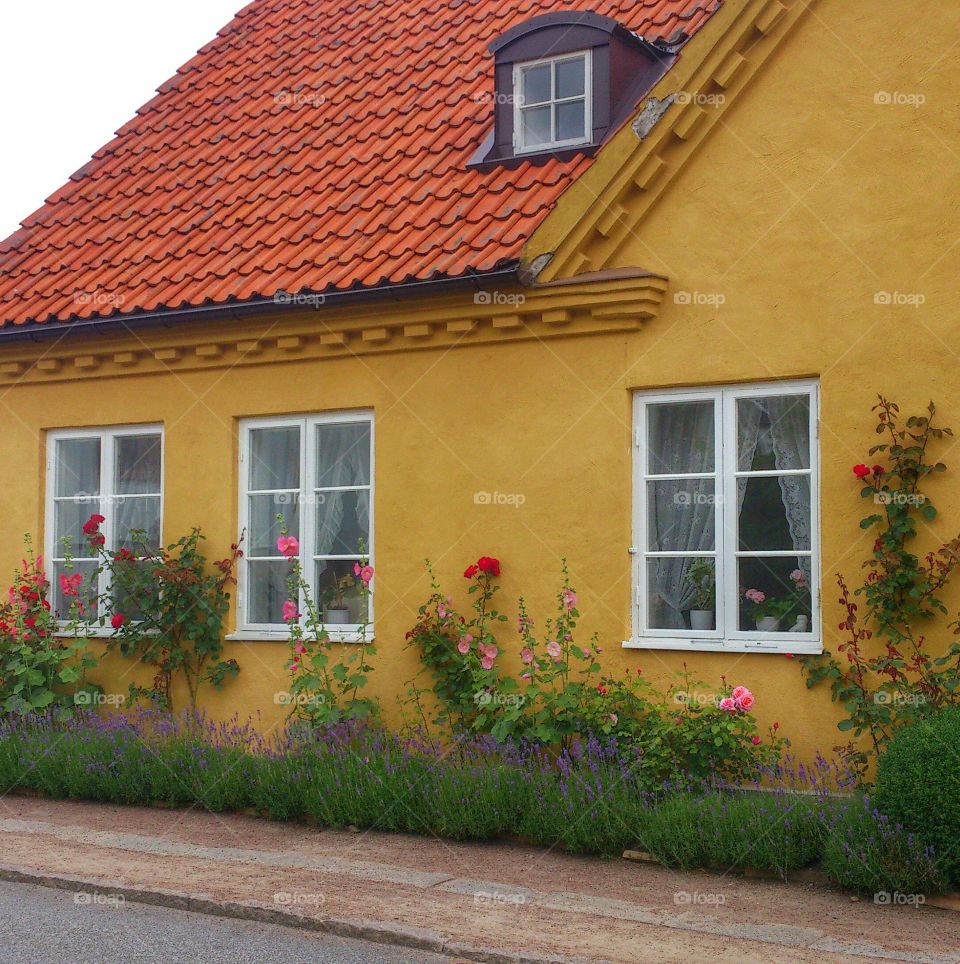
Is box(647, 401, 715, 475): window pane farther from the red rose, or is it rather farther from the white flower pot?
the red rose

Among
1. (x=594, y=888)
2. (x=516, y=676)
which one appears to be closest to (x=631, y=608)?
(x=516, y=676)

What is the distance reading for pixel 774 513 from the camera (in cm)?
917

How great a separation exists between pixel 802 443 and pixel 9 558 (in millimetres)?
7521

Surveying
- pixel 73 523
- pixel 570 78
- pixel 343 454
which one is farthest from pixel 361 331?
pixel 73 523

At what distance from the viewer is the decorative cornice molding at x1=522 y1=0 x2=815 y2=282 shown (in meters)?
9.40

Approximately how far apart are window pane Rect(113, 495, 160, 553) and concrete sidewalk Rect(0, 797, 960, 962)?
3.19 metres

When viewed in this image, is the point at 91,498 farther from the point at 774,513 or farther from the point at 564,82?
the point at 774,513

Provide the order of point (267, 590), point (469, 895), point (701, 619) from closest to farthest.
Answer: point (469, 895)
point (701, 619)
point (267, 590)

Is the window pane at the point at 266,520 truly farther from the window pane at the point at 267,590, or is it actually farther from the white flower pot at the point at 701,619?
the white flower pot at the point at 701,619

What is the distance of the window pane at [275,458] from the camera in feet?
37.3

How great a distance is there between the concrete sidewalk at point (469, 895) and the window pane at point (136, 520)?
319cm

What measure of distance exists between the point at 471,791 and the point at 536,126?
5451 millimetres

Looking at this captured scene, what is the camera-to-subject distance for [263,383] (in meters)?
11.3

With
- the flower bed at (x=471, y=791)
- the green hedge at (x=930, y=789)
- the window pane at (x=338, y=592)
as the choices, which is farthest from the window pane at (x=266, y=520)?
the green hedge at (x=930, y=789)
